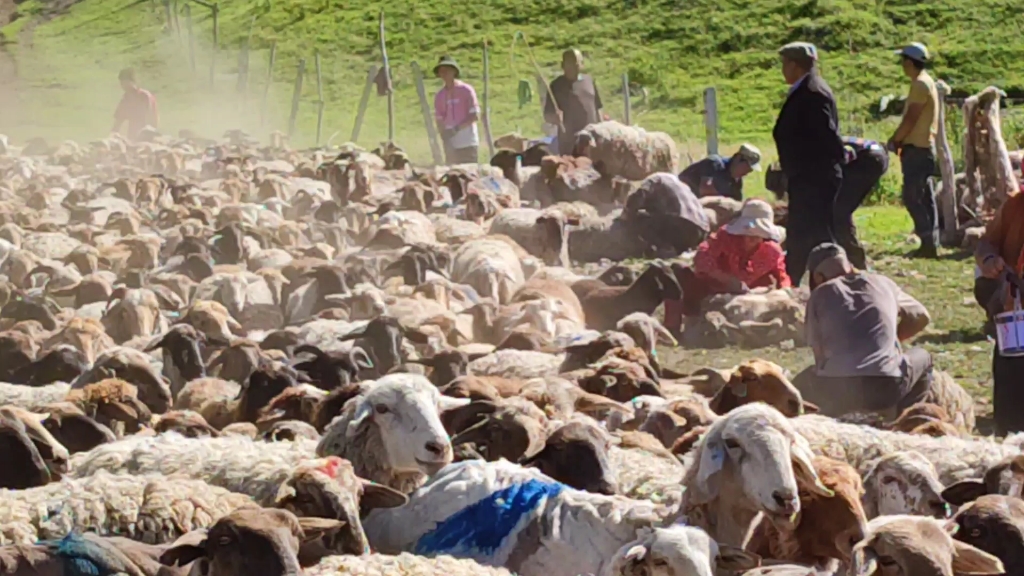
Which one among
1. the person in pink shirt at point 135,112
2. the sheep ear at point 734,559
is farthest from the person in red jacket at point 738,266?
the person in pink shirt at point 135,112

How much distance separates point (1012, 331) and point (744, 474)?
329 centimetres

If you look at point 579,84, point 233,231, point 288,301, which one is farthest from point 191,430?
point 579,84

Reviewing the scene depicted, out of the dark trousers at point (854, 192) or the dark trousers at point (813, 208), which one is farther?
the dark trousers at point (854, 192)

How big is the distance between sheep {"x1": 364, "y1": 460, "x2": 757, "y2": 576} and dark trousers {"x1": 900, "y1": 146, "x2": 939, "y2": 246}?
8807 millimetres

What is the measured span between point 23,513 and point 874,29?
40.5 metres

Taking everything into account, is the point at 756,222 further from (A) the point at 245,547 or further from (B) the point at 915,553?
(A) the point at 245,547

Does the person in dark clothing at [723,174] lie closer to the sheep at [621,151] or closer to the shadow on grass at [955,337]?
the sheep at [621,151]

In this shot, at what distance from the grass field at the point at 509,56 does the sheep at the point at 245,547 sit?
846 inches

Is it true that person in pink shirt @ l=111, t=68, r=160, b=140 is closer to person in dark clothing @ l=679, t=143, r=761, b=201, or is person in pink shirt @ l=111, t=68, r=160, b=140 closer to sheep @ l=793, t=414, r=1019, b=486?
person in dark clothing @ l=679, t=143, r=761, b=201

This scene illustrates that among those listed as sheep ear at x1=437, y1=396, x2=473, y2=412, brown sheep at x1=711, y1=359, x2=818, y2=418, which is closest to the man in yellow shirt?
brown sheep at x1=711, y1=359, x2=818, y2=418

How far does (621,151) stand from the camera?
19.5 meters

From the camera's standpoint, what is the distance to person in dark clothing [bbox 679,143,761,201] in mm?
17531

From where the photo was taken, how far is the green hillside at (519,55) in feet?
127

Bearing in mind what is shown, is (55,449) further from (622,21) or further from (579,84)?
(622,21)
